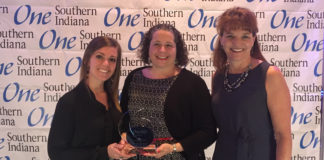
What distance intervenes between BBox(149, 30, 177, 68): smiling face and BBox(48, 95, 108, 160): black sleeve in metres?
0.52

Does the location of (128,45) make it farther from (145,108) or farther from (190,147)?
(190,147)

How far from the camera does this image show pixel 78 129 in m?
1.50

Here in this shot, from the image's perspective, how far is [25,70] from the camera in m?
2.43

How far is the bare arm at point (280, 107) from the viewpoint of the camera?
1.43m

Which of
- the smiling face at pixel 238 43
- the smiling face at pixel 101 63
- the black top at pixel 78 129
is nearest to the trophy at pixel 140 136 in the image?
the black top at pixel 78 129

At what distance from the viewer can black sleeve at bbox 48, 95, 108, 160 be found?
1.48 metres

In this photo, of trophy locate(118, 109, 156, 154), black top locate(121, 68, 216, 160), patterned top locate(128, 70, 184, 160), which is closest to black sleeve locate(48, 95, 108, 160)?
trophy locate(118, 109, 156, 154)

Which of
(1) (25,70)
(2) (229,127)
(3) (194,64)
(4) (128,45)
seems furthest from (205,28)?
(1) (25,70)

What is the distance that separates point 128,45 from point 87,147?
112cm

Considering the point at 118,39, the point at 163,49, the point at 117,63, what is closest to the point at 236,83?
the point at 163,49

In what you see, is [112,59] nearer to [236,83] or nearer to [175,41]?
[175,41]

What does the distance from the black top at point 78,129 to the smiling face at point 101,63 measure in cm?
12

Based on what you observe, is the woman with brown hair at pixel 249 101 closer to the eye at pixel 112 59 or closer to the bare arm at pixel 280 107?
the bare arm at pixel 280 107

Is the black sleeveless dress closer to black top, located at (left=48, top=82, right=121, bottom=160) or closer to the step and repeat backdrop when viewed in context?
black top, located at (left=48, top=82, right=121, bottom=160)
